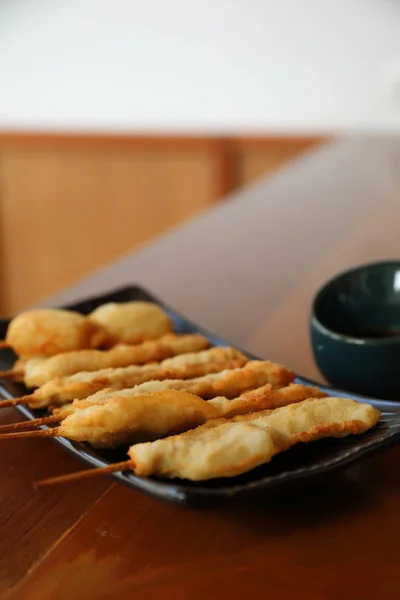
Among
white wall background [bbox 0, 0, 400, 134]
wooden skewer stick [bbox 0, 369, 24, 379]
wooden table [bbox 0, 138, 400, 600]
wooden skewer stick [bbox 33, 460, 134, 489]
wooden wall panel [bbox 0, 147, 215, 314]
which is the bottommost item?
wooden wall panel [bbox 0, 147, 215, 314]

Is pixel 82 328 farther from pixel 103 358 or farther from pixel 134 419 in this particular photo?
pixel 134 419

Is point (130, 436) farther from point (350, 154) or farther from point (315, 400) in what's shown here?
point (350, 154)

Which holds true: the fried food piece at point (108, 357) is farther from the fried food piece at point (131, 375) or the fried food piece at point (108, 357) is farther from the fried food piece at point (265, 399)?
the fried food piece at point (265, 399)

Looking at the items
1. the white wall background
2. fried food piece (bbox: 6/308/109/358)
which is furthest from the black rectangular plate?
the white wall background

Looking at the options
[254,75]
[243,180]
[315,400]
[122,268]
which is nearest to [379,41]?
[254,75]

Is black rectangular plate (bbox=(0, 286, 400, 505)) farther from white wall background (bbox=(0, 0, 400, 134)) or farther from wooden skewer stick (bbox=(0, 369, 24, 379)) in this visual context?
white wall background (bbox=(0, 0, 400, 134))
